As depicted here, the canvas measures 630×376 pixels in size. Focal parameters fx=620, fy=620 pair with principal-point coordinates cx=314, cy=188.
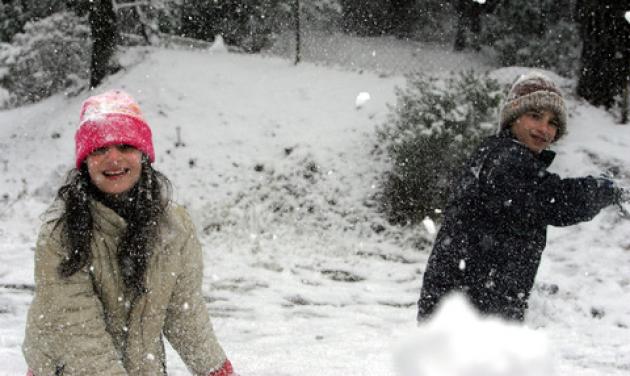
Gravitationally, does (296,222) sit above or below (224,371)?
below

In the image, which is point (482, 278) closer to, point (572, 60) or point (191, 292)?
point (191, 292)

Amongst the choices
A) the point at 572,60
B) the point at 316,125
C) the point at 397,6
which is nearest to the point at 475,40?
the point at 397,6

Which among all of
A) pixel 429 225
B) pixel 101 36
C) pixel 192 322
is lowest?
pixel 429 225

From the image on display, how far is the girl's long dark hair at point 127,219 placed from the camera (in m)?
1.82

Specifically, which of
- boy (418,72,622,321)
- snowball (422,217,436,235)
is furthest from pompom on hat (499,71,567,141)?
snowball (422,217,436,235)

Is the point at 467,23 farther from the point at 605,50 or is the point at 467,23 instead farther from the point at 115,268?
the point at 115,268

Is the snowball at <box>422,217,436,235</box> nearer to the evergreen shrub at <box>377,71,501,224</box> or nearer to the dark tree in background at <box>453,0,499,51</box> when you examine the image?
the evergreen shrub at <box>377,71,501,224</box>

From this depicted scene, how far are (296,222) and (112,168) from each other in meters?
6.80

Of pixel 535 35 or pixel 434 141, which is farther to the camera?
pixel 535 35

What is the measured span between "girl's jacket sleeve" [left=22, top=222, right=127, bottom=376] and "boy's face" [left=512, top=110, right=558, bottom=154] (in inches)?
72.8

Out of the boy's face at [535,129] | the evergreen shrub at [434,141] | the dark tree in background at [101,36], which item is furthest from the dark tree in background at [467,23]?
the boy's face at [535,129]

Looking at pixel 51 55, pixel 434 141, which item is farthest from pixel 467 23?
pixel 434 141

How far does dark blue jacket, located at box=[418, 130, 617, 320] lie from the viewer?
2.38 meters

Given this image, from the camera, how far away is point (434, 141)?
8.04 m
